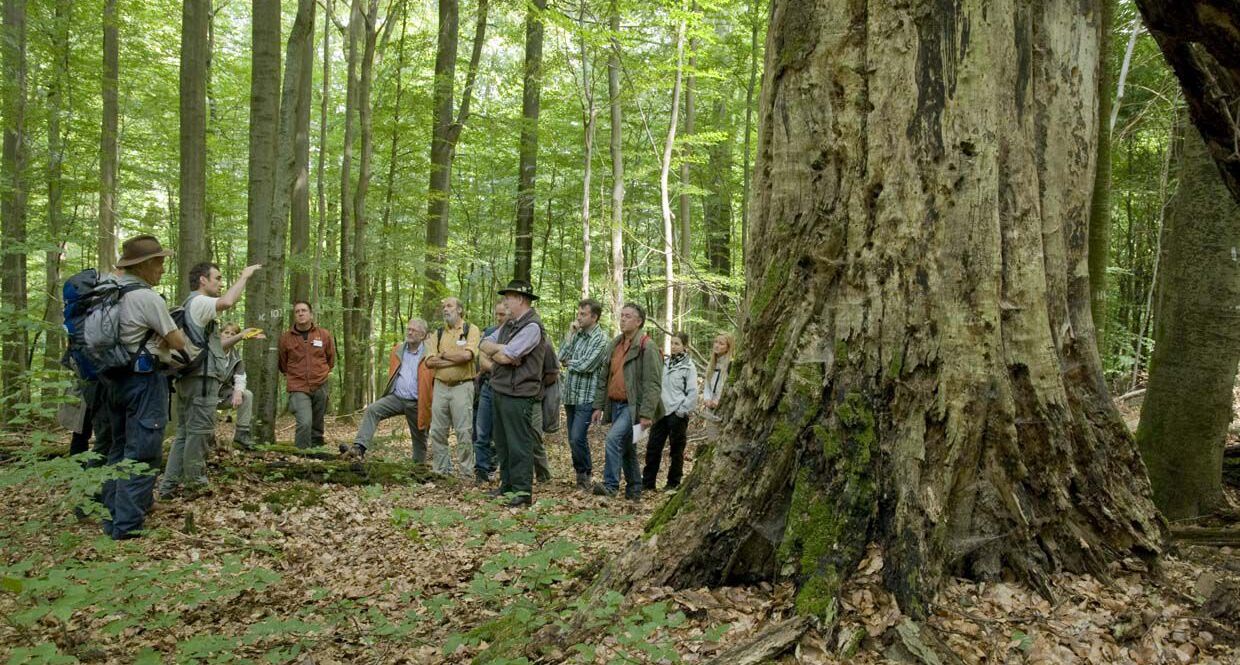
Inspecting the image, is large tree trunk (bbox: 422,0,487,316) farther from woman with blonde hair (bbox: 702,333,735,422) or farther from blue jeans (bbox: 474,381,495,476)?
woman with blonde hair (bbox: 702,333,735,422)

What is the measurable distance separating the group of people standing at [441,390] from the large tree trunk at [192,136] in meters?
1.36

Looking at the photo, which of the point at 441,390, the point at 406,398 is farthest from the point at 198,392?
the point at 406,398

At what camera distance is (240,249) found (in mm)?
27391

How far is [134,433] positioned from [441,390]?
352cm

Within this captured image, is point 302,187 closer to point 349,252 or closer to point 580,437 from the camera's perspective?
point 349,252

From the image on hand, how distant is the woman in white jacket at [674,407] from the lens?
26.4ft

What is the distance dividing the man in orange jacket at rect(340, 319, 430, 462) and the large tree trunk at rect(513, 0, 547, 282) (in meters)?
5.49

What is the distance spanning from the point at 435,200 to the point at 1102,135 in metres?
11.6

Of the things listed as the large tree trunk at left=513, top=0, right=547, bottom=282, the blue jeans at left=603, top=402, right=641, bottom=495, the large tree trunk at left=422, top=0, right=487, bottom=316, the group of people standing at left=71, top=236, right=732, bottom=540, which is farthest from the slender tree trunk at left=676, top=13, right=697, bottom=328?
the blue jeans at left=603, top=402, right=641, bottom=495

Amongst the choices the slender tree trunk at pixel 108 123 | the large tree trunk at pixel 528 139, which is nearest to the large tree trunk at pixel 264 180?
the slender tree trunk at pixel 108 123

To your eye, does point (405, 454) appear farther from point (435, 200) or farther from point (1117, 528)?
point (1117, 528)

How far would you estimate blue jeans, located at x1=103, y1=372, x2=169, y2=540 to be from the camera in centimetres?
525

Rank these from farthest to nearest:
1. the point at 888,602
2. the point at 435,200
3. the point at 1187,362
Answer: the point at 435,200
the point at 1187,362
the point at 888,602

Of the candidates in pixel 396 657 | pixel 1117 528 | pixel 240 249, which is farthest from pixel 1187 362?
pixel 240 249
